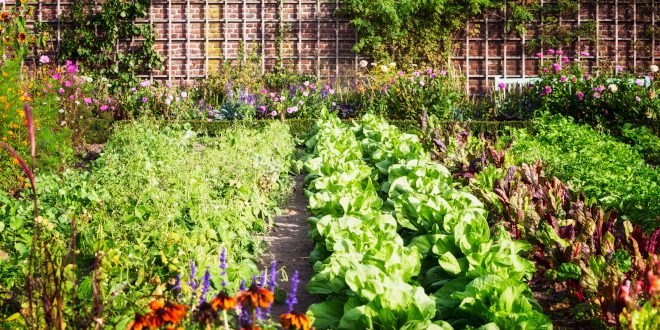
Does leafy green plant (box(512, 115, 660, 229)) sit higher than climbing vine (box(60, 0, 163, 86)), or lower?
lower

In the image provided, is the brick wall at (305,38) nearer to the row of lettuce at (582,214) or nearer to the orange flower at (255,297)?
the row of lettuce at (582,214)

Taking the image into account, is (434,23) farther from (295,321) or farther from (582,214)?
(295,321)

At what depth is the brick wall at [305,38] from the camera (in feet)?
43.0

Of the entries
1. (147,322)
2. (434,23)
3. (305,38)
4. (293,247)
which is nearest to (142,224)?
(293,247)

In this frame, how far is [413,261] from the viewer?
3.41 metres

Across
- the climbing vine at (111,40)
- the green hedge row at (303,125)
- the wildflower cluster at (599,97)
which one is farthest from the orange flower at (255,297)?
the climbing vine at (111,40)

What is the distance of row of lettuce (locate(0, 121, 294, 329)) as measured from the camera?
307 cm

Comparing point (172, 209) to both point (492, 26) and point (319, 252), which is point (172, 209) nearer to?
point (319, 252)

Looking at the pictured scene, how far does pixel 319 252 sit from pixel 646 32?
11059 millimetres

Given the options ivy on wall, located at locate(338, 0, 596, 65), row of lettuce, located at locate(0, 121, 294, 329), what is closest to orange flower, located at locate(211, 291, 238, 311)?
row of lettuce, located at locate(0, 121, 294, 329)

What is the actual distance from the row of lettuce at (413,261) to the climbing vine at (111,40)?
330 inches

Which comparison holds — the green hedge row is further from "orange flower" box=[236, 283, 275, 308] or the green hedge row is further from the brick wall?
"orange flower" box=[236, 283, 275, 308]

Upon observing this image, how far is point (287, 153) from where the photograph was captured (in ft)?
24.8

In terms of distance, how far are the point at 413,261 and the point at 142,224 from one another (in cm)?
144
